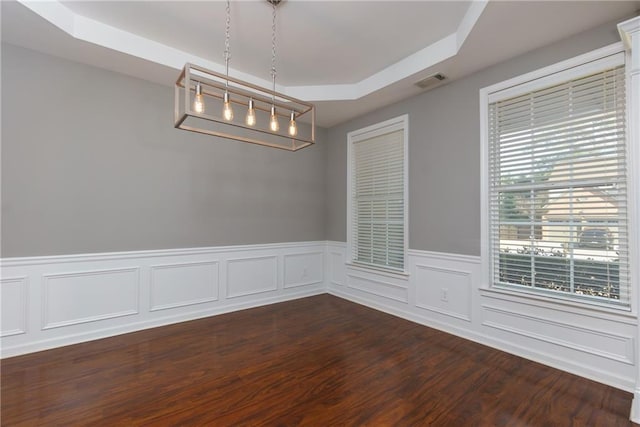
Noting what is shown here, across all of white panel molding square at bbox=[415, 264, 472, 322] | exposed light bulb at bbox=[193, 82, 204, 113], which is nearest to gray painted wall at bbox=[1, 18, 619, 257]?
white panel molding square at bbox=[415, 264, 472, 322]

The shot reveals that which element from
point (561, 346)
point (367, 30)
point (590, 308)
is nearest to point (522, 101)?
point (367, 30)

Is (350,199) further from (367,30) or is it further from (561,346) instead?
(561,346)

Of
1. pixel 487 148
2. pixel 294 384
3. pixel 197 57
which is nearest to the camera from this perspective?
pixel 294 384

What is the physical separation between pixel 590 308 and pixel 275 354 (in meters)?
2.66

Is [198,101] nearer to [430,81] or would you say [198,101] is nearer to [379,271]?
[430,81]

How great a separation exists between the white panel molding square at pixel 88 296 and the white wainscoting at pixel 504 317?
294 cm

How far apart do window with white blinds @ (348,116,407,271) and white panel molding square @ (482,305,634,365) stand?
1.29 m

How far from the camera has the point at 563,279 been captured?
254cm

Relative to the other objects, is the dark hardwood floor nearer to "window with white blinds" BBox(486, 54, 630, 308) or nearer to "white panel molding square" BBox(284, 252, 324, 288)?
"window with white blinds" BBox(486, 54, 630, 308)

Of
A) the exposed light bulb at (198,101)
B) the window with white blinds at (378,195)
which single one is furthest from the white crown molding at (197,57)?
the exposed light bulb at (198,101)

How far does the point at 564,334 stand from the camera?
2.48m

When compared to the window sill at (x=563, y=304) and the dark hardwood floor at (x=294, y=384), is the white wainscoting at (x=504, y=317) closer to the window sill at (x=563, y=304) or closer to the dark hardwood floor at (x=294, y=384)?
the window sill at (x=563, y=304)

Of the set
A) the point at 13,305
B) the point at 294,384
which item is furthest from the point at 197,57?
the point at 294,384

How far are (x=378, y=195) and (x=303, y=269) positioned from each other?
1.66 m
